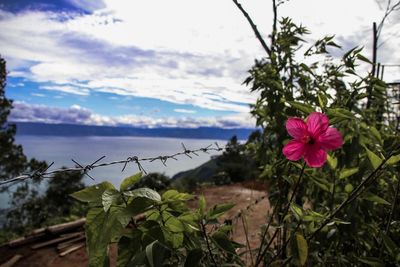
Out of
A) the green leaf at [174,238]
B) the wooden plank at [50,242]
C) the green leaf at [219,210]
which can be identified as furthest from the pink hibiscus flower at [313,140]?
the wooden plank at [50,242]

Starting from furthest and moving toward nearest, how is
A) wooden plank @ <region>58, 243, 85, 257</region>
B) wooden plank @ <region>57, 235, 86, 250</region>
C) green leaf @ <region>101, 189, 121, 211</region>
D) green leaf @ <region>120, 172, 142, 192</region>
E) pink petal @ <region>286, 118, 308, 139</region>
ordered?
wooden plank @ <region>57, 235, 86, 250</region> → wooden plank @ <region>58, 243, 85, 257</region> → pink petal @ <region>286, 118, 308, 139</region> → green leaf @ <region>120, 172, 142, 192</region> → green leaf @ <region>101, 189, 121, 211</region>

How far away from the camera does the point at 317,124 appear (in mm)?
997

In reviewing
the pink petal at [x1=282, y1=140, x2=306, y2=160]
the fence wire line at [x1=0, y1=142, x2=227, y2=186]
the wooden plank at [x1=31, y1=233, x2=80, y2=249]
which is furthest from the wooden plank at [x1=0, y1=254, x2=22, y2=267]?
the pink petal at [x1=282, y1=140, x2=306, y2=160]

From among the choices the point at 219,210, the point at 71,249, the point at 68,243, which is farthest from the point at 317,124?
the point at 68,243

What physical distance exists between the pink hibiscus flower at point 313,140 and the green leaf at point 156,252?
0.39 m

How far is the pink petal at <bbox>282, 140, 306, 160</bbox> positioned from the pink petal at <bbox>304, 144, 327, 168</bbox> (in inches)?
0.5

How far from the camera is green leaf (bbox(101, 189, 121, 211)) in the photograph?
793 millimetres

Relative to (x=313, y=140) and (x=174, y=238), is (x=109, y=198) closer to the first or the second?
(x=174, y=238)

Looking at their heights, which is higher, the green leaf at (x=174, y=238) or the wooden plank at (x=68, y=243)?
the green leaf at (x=174, y=238)

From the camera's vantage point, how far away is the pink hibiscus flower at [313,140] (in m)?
0.98

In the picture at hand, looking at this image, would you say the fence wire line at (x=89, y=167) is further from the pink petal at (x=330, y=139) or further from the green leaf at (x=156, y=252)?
the pink petal at (x=330, y=139)

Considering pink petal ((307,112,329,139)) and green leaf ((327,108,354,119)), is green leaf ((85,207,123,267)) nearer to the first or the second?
pink petal ((307,112,329,139))

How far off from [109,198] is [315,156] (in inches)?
20.4

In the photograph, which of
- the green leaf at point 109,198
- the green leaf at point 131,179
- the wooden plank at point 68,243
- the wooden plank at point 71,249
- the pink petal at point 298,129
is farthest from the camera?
the wooden plank at point 68,243
